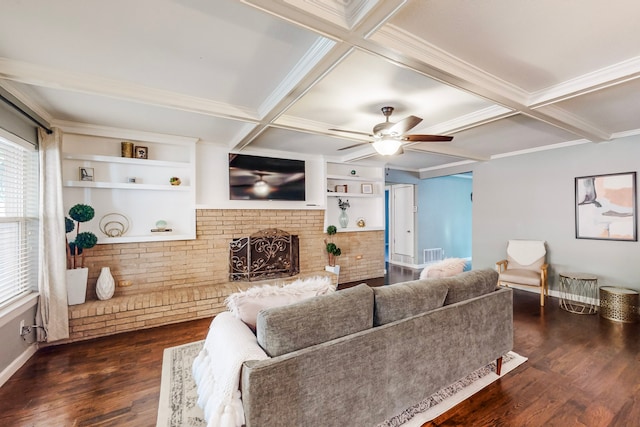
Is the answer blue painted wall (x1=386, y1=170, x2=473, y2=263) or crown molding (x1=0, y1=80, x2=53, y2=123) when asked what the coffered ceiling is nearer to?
crown molding (x1=0, y1=80, x2=53, y2=123)

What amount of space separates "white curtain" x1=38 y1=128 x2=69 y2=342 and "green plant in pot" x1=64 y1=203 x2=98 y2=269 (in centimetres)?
24

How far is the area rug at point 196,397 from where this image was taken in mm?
1881

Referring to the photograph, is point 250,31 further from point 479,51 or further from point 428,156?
point 428,156

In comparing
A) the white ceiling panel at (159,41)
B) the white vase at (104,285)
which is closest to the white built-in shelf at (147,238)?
the white vase at (104,285)

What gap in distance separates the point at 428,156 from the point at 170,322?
4.95 meters

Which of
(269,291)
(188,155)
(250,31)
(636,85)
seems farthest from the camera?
(188,155)

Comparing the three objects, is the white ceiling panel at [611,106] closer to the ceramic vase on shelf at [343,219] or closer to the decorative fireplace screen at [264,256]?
the ceramic vase on shelf at [343,219]

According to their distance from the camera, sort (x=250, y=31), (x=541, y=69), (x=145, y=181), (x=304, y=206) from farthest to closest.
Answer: (x=304, y=206) < (x=145, y=181) < (x=541, y=69) < (x=250, y=31)

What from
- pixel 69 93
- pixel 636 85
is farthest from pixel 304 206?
pixel 636 85

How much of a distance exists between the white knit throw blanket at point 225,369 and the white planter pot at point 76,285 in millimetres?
2318

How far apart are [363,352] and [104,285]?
3378mm

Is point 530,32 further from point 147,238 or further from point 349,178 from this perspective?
point 147,238

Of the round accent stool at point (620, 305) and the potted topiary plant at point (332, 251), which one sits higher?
the potted topiary plant at point (332, 251)

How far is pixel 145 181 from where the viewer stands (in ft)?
12.8
